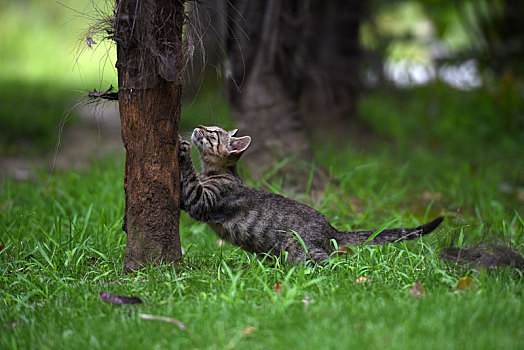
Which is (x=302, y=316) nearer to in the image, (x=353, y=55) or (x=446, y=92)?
(x=353, y=55)

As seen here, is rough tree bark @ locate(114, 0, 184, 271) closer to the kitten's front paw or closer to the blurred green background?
the kitten's front paw

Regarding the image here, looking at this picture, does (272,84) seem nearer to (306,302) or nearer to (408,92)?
(306,302)

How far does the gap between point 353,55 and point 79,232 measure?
6.36m

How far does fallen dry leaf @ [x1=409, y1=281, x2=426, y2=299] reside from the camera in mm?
2841

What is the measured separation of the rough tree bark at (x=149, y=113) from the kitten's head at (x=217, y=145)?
767 millimetres

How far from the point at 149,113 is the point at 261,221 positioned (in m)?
1.16

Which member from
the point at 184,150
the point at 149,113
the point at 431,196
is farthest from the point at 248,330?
the point at 431,196

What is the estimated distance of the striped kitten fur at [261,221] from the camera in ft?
11.9

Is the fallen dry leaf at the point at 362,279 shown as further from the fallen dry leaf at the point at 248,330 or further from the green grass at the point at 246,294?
the fallen dry leaf at the point at 248,330

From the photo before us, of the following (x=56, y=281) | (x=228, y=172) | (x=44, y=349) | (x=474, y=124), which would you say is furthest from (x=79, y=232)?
(x=474, y=124)

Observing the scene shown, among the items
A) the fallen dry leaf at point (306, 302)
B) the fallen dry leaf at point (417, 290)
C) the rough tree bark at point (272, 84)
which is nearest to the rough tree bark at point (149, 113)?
the fallen dry leaf at point (306, 302)

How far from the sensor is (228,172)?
4.10 metres

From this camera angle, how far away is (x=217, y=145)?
404 centimetres

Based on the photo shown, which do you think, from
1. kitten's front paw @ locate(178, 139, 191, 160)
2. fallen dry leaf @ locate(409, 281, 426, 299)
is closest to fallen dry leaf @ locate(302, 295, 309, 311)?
fallen dry leaf @ locate(409, 281, 426, 299)
